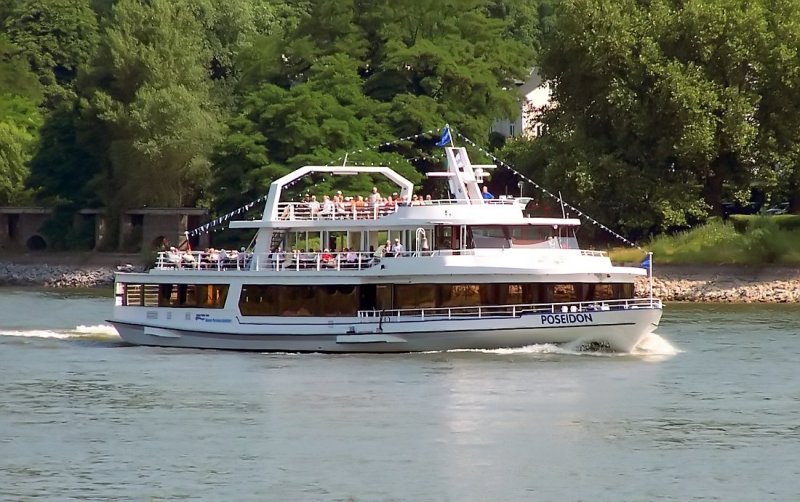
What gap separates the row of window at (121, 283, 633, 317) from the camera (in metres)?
47.9

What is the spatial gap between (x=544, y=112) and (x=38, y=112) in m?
41.8

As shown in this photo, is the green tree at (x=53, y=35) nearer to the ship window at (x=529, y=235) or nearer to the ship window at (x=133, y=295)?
the ship window at (x=133, y=295)

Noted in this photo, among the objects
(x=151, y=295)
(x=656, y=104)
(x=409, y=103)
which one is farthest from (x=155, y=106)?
(x=151, y=295)

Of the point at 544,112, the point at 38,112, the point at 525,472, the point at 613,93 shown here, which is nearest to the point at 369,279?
the point at 525,472

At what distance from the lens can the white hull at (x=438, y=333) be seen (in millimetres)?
47719

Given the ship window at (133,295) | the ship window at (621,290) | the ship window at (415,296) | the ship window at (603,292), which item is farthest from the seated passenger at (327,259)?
the ship window at (621,290)

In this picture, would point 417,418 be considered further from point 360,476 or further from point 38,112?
point 38,112

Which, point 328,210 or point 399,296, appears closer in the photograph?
point 399,296

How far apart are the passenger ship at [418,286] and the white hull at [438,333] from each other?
26mm

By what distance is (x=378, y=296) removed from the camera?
48938 millimetres

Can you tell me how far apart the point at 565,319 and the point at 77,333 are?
17086 millimetres

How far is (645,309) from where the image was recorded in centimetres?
4747

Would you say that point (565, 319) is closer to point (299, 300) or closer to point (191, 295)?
point (299, 300)

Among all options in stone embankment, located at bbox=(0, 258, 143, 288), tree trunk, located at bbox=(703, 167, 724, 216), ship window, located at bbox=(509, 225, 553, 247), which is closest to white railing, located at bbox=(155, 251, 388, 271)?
ship window, located at bbox=(509, 225, 553, 247)
